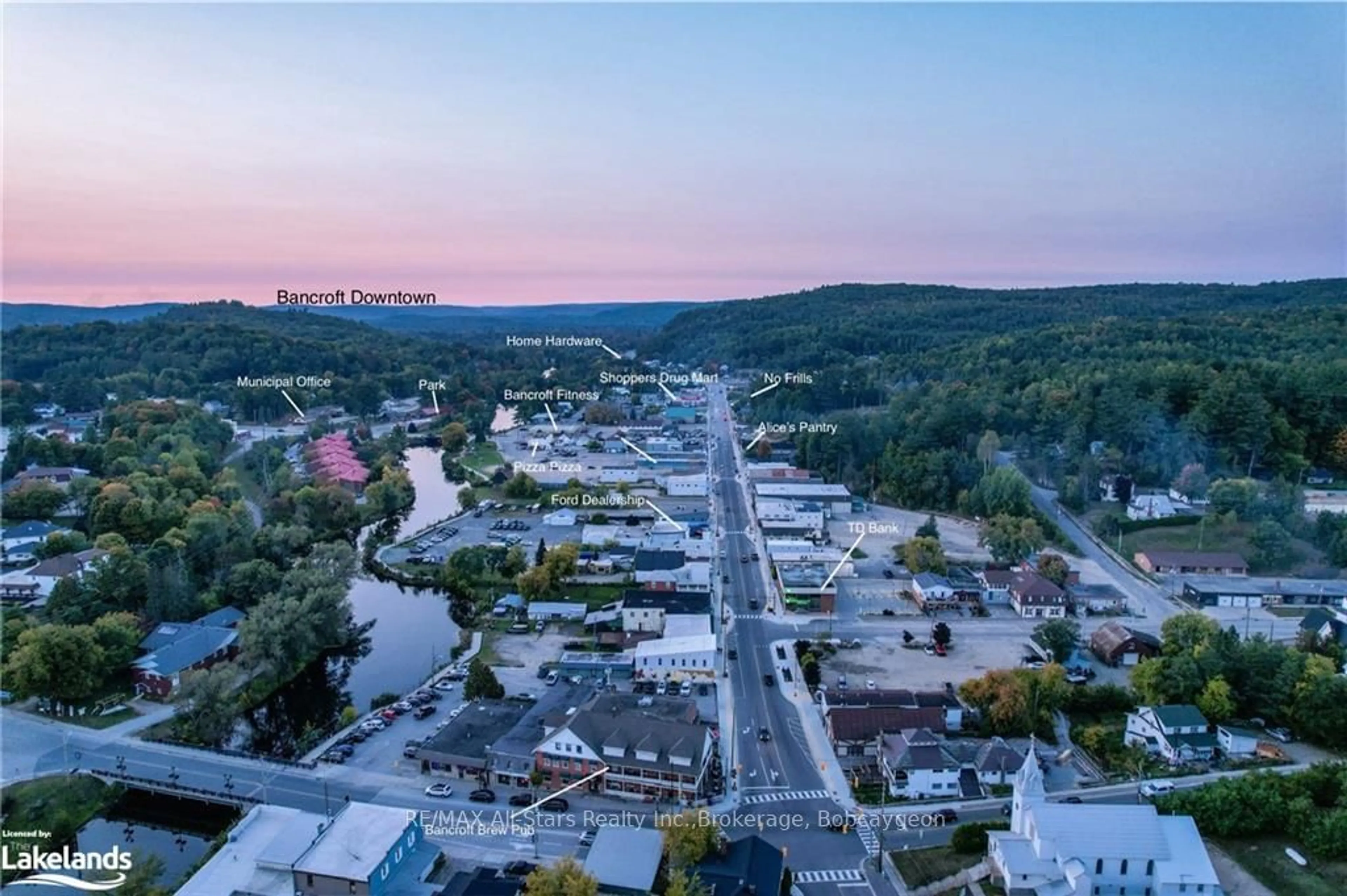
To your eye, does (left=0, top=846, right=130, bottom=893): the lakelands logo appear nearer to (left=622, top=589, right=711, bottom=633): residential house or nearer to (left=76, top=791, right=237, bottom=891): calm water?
(left=76, top=791, right=237, bottom=891): calm water

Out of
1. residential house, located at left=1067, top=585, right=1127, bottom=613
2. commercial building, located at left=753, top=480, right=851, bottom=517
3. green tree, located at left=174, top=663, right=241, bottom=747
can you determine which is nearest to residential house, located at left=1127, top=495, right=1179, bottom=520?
residential house, located at left=1067, top=585, right=1127, bottom=613

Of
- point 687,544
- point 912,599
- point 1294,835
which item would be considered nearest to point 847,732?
point 1294,835

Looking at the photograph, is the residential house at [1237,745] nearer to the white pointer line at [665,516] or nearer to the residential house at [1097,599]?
the residential house at [1097,599]

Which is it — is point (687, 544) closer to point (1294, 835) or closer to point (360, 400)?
point (1294, 835)

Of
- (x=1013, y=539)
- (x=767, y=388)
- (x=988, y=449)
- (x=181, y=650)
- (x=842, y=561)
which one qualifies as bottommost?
(x=181, y=650)

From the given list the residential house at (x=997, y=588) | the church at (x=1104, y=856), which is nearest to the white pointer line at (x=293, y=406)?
the residential house at (x=997, y=588)

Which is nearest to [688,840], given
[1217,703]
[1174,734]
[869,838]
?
[869,838]

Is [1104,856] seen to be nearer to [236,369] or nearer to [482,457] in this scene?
[482,457]
